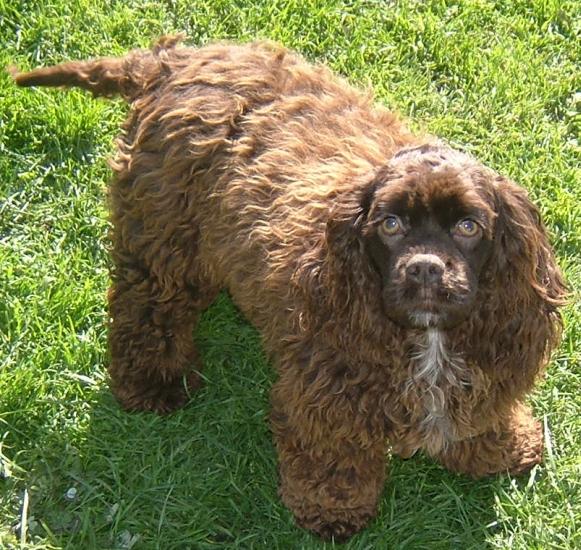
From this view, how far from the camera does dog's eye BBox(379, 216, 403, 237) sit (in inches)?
121

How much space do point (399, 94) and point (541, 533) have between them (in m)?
2.30

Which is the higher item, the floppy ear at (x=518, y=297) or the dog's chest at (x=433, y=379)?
the floppy ear at (x=518, y=297)

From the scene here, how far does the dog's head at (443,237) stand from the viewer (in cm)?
302

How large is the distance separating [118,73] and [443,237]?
149 cm

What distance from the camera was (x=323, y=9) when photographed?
17.7ft

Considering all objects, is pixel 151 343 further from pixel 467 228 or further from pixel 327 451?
pixel 467 228

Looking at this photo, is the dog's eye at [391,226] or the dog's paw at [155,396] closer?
the dog's eye at [391,226]

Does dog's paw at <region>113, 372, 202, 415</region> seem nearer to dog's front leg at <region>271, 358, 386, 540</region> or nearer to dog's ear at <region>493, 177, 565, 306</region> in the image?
dog's front leg at <region>271, 358, 386, 540</region>

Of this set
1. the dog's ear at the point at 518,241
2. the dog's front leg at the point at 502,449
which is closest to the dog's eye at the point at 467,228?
the dog's ear at the point at 518,241

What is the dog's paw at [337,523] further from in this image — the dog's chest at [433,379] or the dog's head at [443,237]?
the dog's head at [443,237]

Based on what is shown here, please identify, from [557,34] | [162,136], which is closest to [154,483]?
[162,136]

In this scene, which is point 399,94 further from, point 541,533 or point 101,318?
point 541,533

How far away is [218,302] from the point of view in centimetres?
456

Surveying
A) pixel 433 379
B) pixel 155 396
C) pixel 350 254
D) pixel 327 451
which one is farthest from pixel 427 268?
pixel 155 396
